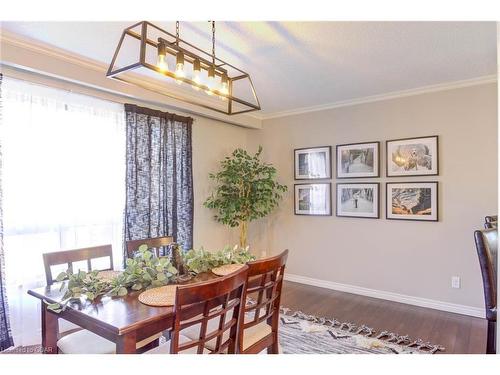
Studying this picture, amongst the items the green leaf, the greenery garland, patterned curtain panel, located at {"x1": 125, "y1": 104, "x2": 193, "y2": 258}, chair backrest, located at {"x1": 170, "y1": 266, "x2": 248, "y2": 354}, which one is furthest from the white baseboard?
the green leaf

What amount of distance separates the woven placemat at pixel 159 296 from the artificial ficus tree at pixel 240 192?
91.3 inches

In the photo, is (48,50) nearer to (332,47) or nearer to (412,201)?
(332,47)

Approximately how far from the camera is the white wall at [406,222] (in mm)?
3158

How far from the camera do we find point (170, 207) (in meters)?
3.57

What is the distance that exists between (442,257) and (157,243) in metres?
2.94

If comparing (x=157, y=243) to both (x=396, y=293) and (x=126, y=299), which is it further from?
(x=396, y=293)

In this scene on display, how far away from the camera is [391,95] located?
11.9 ft

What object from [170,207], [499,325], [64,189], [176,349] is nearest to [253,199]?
[170,207]

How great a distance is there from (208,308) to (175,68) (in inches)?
63.9

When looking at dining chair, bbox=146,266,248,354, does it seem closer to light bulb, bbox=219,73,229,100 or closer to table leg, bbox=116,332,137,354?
table leg, bbox=116,332,137,354

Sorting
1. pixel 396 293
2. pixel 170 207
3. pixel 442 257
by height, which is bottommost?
pixel 396 293

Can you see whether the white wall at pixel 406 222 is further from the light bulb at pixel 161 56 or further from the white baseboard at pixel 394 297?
the light bulb at pixel 161 56

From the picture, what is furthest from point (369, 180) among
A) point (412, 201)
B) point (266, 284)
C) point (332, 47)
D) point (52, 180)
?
point (52, 180)

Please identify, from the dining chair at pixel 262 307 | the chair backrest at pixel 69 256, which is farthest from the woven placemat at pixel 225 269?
the chair backrest at pixel 69 256
